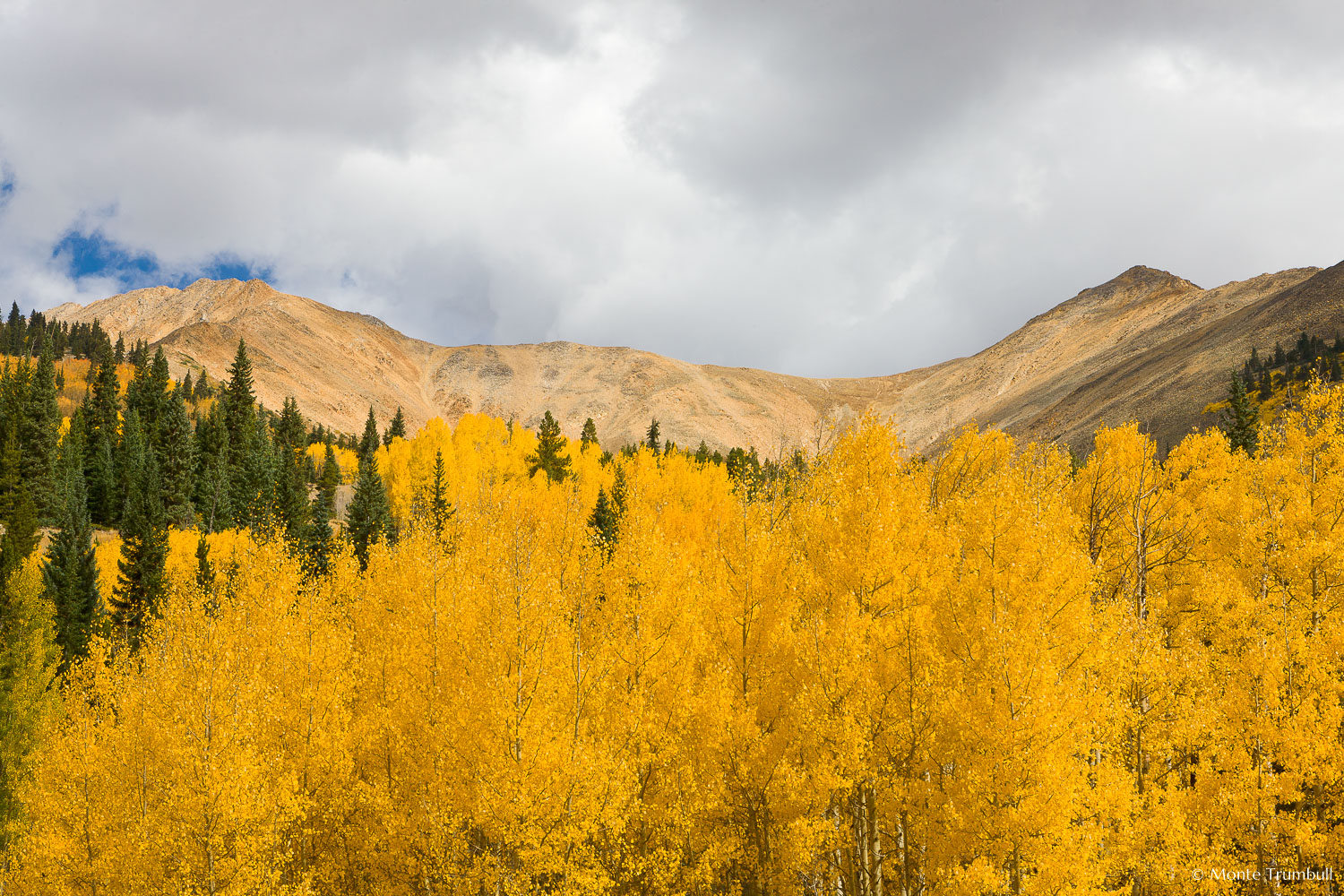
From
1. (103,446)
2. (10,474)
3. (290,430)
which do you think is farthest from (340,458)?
(10,474)

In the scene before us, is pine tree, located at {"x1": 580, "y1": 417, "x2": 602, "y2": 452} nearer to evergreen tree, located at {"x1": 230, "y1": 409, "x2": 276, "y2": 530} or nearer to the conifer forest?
evergreen tree, located at {"x1": 230, "y1": 409, "x2": 276, "y2": 530}

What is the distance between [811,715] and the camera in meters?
20.2

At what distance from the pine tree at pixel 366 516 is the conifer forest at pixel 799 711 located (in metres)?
21.3

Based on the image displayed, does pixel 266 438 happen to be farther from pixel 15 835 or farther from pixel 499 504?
pixel 15 835

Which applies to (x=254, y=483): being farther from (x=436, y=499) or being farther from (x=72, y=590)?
(x=72, y=590)

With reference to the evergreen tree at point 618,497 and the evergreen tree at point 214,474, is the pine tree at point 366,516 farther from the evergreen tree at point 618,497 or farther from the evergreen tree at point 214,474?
the evergreen tree at point 214,474

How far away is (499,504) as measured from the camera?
191ft

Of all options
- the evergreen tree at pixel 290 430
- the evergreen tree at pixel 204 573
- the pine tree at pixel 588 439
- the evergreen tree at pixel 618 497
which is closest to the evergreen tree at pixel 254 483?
the evergreen tree at pixel 204 573

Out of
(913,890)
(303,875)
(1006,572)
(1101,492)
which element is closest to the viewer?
(1006,572)

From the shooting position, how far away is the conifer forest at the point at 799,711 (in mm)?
19141

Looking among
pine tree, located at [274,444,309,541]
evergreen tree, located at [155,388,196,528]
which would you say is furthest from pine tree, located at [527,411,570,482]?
evergreen tree, located at [155,388,196,528]

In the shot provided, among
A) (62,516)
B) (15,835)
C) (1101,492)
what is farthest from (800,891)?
(62,516)

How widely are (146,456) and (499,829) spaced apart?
79980 mm

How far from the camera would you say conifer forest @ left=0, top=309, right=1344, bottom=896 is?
19141mm
